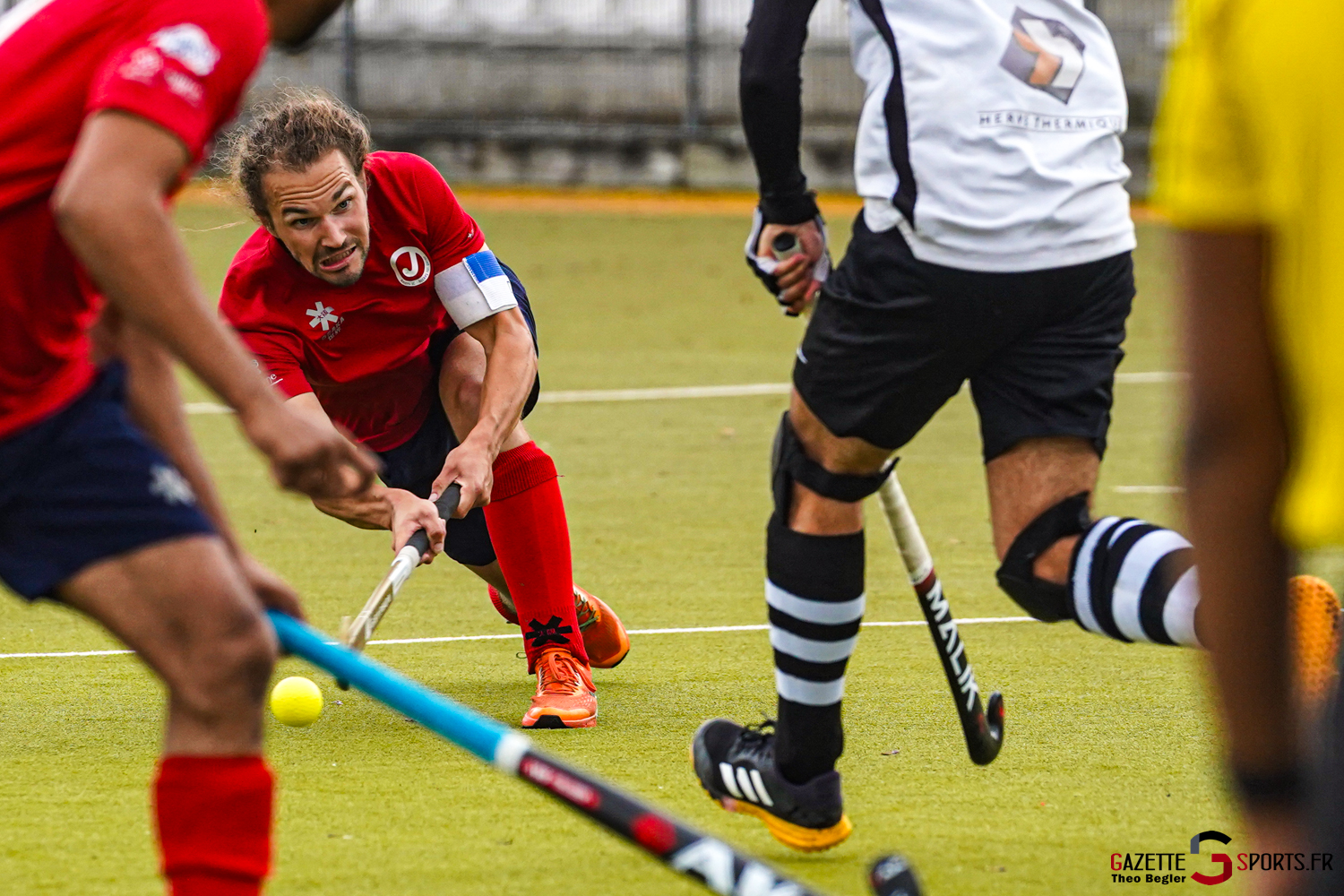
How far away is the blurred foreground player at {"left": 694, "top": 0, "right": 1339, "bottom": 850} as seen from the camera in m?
2.78

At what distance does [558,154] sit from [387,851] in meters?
16.8

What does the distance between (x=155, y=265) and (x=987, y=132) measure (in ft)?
4.20

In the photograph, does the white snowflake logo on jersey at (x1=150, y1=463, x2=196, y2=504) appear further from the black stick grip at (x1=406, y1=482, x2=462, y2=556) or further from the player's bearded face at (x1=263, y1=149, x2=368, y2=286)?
the player's bearded face at (x1=263, y1=149, x2=368, y2=286)

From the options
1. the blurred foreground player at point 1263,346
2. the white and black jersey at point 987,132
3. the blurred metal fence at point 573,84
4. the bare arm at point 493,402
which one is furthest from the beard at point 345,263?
the blurred metal fence at point 573,84

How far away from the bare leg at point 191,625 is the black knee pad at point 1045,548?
1222 mm

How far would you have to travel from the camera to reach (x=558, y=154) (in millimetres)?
19531

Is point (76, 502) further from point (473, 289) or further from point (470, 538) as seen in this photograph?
point (470, 538)

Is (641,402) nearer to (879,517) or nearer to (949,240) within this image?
(879,517)

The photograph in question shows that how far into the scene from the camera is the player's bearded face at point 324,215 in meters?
3.79

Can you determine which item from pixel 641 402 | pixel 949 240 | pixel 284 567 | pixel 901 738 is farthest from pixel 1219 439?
pixel 641 402

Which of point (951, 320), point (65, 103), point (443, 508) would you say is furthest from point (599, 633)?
point (65, 103)

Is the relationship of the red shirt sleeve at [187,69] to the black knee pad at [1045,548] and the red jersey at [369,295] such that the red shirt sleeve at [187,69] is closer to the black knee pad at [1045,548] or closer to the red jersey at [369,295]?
the black knee pad at [1045,548]

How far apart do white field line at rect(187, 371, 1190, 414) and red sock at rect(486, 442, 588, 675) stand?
13.6ft

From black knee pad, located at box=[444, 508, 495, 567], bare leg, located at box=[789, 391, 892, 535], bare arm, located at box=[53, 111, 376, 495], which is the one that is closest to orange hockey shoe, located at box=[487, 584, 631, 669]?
black knee pad, located at box=[444, 508, 495, 567]
